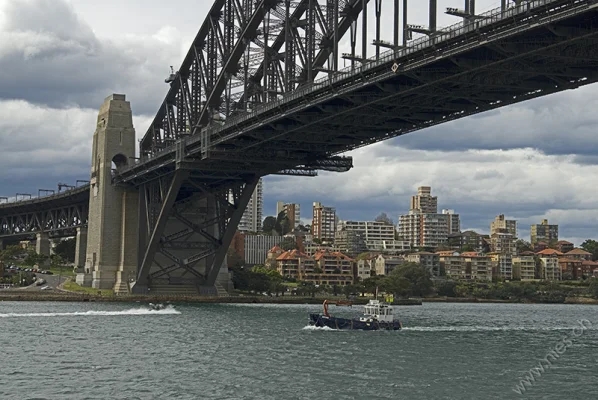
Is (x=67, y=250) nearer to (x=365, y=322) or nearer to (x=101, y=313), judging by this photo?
(x=101, y=313)

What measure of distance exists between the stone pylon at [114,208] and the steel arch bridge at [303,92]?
2.24 m

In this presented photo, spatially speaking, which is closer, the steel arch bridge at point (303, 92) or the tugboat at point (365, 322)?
the steel arch bridge at point (303, 92)

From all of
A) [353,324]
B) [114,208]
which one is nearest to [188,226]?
[114,208]

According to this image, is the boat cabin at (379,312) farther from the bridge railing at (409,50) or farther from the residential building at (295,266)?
the residential building at (295,266)

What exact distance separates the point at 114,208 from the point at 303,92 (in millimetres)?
49840

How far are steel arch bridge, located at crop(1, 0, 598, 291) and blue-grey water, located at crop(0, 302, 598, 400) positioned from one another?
1416 centimetres

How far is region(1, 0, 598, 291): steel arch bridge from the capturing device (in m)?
47.1

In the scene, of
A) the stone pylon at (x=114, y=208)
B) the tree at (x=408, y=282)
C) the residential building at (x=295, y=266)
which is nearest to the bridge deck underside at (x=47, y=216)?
the stone pylon at (x=114, y=208)

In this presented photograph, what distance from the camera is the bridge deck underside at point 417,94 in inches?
1812

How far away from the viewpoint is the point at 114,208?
107 metres

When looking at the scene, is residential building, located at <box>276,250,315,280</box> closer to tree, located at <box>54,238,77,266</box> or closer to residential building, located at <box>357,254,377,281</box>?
residential building, located at <box>357,254,377,281</box>

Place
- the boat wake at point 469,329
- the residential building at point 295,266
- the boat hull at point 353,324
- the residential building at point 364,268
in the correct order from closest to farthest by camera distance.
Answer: the boat hull at point 353,324 → the boat wake at point 469,329 → the residential building at point 295,266 → the residential building at point 364,268

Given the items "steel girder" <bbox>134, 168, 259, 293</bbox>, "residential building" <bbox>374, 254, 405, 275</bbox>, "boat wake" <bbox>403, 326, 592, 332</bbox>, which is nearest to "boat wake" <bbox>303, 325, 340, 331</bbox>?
"boat wake" <bbox>403, 326, 592, 332</bbox>

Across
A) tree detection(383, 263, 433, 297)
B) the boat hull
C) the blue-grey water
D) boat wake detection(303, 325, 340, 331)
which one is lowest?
the blue-grey water
